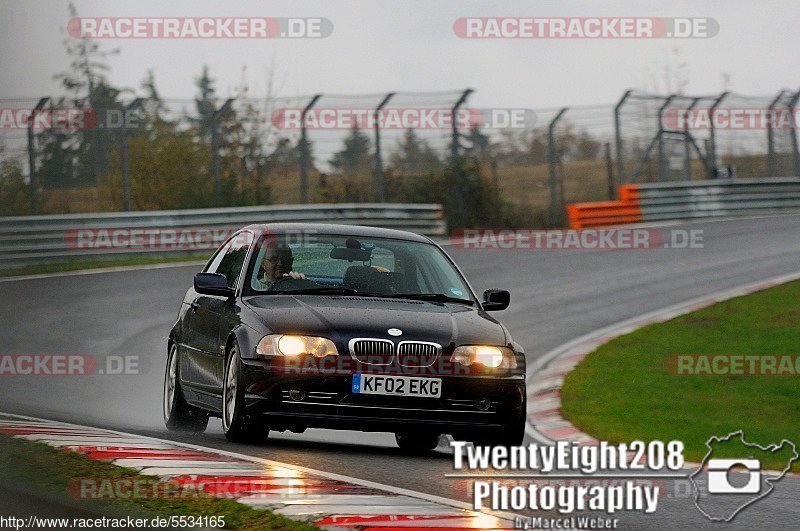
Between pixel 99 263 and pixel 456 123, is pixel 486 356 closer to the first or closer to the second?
pixel 99 263

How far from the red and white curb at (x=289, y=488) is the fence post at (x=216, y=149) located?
59.7 ft

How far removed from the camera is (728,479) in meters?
8.27

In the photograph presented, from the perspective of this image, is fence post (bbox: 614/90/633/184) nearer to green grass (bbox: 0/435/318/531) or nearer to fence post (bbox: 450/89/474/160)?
fence post (bbox: 450/89/474/160)

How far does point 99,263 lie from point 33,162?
2.31 m

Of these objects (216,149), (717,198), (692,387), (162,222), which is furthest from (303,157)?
(692,387)

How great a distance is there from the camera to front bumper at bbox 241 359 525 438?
8.21 m

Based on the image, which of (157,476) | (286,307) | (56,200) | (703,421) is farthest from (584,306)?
(157,476)

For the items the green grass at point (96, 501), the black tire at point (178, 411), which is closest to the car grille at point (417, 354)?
the green grass at point (96, 501)

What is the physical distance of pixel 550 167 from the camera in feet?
103

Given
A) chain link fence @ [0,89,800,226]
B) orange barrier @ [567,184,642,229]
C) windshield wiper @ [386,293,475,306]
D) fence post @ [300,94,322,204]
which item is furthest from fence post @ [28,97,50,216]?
windshield wiper @ [386,293,475,306]

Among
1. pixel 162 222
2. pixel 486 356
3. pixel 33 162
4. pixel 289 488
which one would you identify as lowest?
pixel 289 488

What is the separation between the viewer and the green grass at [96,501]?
5.79 m

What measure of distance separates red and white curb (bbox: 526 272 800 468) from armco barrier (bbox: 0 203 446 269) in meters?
8.05

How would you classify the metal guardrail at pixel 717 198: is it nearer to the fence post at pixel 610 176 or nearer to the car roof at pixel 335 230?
the fence post at pixel 610 176
